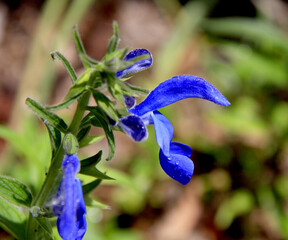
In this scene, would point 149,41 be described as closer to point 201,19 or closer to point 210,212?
point 201,19

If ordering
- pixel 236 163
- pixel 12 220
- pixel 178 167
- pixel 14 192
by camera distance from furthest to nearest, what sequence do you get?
pixel 236 163 → pixel 12 220 → pixel 14 192 → pixel 178 167

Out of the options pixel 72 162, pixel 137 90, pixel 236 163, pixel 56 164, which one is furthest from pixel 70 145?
pixel 236 163

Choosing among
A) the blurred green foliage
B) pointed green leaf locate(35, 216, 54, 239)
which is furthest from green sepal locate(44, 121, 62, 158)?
the blurred green foliage

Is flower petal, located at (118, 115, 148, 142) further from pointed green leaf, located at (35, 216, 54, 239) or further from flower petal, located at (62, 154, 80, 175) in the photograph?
pointed green leaf, located at (35, 216, 54, 239)

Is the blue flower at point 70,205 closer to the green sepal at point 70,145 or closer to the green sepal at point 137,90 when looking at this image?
the green sepal at point 70,145

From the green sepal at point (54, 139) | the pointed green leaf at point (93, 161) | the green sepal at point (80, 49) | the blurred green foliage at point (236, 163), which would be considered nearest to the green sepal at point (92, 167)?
the pointed green leaf at point (93, 161)

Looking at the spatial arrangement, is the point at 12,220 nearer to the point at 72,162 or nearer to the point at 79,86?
the point at 72,162

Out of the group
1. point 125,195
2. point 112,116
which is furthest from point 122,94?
point 125,195
